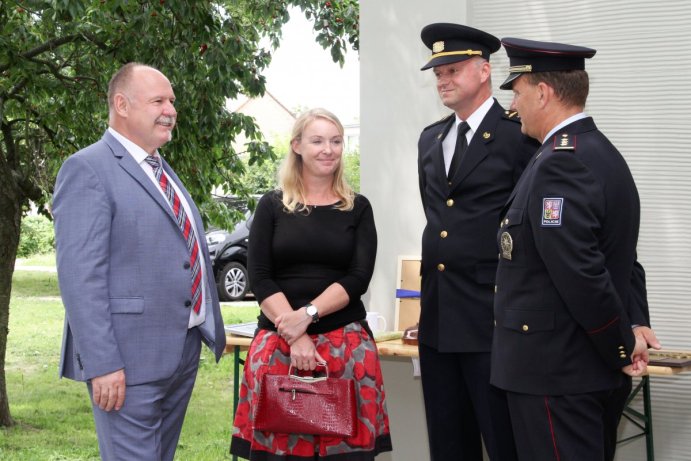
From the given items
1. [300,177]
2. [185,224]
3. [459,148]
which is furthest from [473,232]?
[185,224]

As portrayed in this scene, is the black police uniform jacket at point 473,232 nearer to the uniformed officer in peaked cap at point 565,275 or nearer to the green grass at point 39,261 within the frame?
the uniformed officer in peaked cap at point 565,275

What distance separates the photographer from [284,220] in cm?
328

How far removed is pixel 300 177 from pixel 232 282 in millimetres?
10713

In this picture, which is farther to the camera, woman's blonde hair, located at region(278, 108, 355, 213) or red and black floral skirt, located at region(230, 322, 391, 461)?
woman's blonde hair, located at region(278, 108, 355, 213)

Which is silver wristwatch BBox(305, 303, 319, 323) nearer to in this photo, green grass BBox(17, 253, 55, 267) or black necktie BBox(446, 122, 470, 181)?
black necktie BBox(446, 122, 470, 181)

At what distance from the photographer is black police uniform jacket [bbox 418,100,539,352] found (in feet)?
10.1

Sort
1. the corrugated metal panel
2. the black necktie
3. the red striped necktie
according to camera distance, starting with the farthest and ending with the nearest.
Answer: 1. the corrugated metal panel
2. the black necktie
3. the red striped necktie

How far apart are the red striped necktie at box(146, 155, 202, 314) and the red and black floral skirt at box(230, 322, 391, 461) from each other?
42cm

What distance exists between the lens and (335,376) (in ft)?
10.6

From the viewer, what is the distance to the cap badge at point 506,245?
2549mm

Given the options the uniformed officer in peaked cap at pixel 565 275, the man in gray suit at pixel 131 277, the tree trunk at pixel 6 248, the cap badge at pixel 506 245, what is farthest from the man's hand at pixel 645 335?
the tree trunk at pixel 6 248

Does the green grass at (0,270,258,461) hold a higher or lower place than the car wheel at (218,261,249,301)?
lower

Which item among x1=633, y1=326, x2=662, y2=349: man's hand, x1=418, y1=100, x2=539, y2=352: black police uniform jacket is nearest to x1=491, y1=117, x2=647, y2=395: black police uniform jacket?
x1=633, y1=326, x2=662, y2=349: man's hand

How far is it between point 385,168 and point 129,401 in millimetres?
2180
